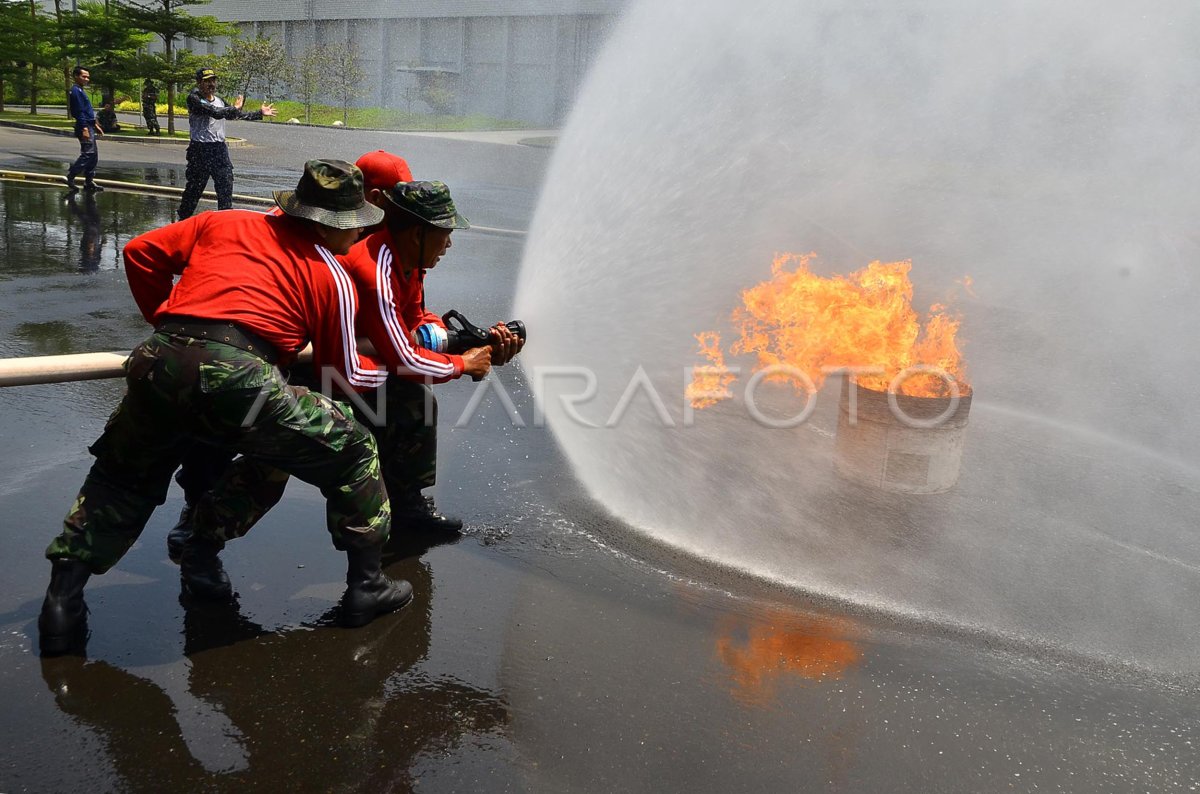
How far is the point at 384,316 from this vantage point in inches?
140

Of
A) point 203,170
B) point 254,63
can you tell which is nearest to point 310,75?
point 254,63

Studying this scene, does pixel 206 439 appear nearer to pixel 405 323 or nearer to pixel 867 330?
pixel 405 323

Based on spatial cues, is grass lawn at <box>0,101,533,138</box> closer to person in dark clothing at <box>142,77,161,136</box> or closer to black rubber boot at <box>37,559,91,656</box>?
person in dark clothing at <box>142,77,161,136</box>

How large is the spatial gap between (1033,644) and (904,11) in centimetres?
1029

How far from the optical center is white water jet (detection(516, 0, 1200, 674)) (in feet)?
15.3

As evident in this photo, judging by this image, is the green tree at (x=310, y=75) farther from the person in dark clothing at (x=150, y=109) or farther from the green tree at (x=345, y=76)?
the person in dark clothing at (x=150, y=109)

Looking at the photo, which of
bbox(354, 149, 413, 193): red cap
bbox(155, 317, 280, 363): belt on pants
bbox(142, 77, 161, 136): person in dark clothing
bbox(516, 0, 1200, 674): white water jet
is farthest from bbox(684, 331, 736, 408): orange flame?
bbox(142, 77, 161, 136): person in dark clothing

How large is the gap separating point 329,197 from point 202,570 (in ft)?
4.96

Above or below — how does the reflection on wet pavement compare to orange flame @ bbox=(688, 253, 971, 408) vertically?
below

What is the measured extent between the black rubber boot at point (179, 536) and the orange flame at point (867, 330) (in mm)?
3259

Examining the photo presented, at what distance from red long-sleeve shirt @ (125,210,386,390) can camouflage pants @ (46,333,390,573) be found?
0.43ft

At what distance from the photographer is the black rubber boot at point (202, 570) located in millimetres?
3633

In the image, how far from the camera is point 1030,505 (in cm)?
561

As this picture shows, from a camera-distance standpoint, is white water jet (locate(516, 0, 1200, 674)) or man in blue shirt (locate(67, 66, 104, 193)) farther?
man in blue shirt (locate(67, 66, 104, 193))
